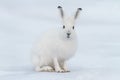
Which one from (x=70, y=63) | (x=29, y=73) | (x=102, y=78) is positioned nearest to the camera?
(x=102, y=78)

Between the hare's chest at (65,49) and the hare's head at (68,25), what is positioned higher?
the hare's head at (68,25)

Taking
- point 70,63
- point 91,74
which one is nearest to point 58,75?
point 91,74

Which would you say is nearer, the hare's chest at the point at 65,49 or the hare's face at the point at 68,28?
the hare's face at the point at 68,28

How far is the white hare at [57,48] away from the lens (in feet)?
17.8

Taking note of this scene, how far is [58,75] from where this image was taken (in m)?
5.15

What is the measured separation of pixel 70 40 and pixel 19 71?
22.5 inches

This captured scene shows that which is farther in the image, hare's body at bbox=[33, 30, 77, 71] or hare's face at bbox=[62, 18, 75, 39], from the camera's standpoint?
hare's body at bbox=[33, 30, 77, 71]

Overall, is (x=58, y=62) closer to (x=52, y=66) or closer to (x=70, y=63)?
(x=52, y=66)

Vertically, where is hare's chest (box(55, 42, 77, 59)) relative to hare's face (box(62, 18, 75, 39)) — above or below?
below

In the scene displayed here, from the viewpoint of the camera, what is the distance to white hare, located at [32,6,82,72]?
17.8 ft

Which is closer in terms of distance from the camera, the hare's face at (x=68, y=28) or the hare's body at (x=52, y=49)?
the hare's face at (x=68, y=28)

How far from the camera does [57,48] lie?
215 inches

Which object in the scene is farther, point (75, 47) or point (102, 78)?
point (75, 47)

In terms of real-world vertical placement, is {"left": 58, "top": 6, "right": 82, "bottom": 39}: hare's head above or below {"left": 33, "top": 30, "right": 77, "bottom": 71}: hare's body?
above
